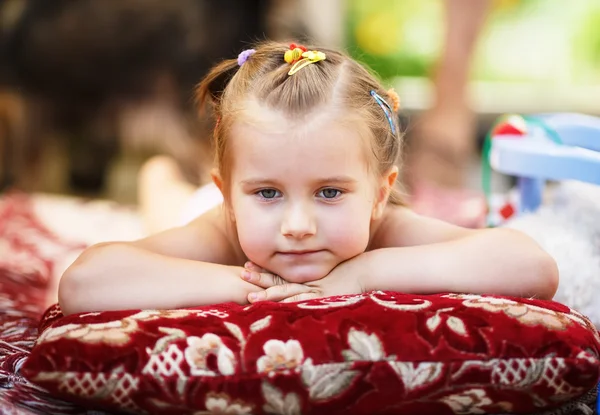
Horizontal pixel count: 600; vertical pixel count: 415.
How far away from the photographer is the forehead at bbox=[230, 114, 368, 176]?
886mm

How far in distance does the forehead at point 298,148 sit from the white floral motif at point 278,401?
0.27 m

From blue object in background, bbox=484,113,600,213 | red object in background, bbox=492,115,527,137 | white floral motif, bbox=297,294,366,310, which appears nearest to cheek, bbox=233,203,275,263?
white floral motif, bbox=297,294,366,310

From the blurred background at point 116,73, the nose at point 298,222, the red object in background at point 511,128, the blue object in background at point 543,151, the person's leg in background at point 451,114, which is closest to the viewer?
the nose at point 298,222

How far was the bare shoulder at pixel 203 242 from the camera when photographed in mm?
1027

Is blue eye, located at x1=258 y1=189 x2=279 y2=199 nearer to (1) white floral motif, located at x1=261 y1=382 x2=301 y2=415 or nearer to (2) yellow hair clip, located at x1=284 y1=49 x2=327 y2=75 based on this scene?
(2) yellow hair clip, located at x1=284 y1=49 x2=327 y2=75

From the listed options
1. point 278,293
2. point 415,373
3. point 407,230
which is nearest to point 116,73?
point 407,230

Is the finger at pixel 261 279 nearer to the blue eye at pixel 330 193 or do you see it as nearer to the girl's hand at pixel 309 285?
the girl's hand at pixel 309 285

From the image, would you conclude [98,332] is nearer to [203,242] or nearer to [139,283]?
[139,283]

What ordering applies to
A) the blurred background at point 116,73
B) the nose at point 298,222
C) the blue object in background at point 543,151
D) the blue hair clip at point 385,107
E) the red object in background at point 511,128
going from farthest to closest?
the blurred background at point 116,73
the red object in background at point 511,128
the blue object in background at point 543,151
the blue hair clip at point 385,107
the nose at point 298,222

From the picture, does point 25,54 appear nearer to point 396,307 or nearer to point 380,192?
point 380,192

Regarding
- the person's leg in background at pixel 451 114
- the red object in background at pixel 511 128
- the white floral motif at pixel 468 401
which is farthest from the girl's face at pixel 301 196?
the person's leg in background at pixel 451 114

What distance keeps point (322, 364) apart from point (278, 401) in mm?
58

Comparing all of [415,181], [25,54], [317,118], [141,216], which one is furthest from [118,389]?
[25,54]

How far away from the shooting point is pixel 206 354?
29.8 inches
